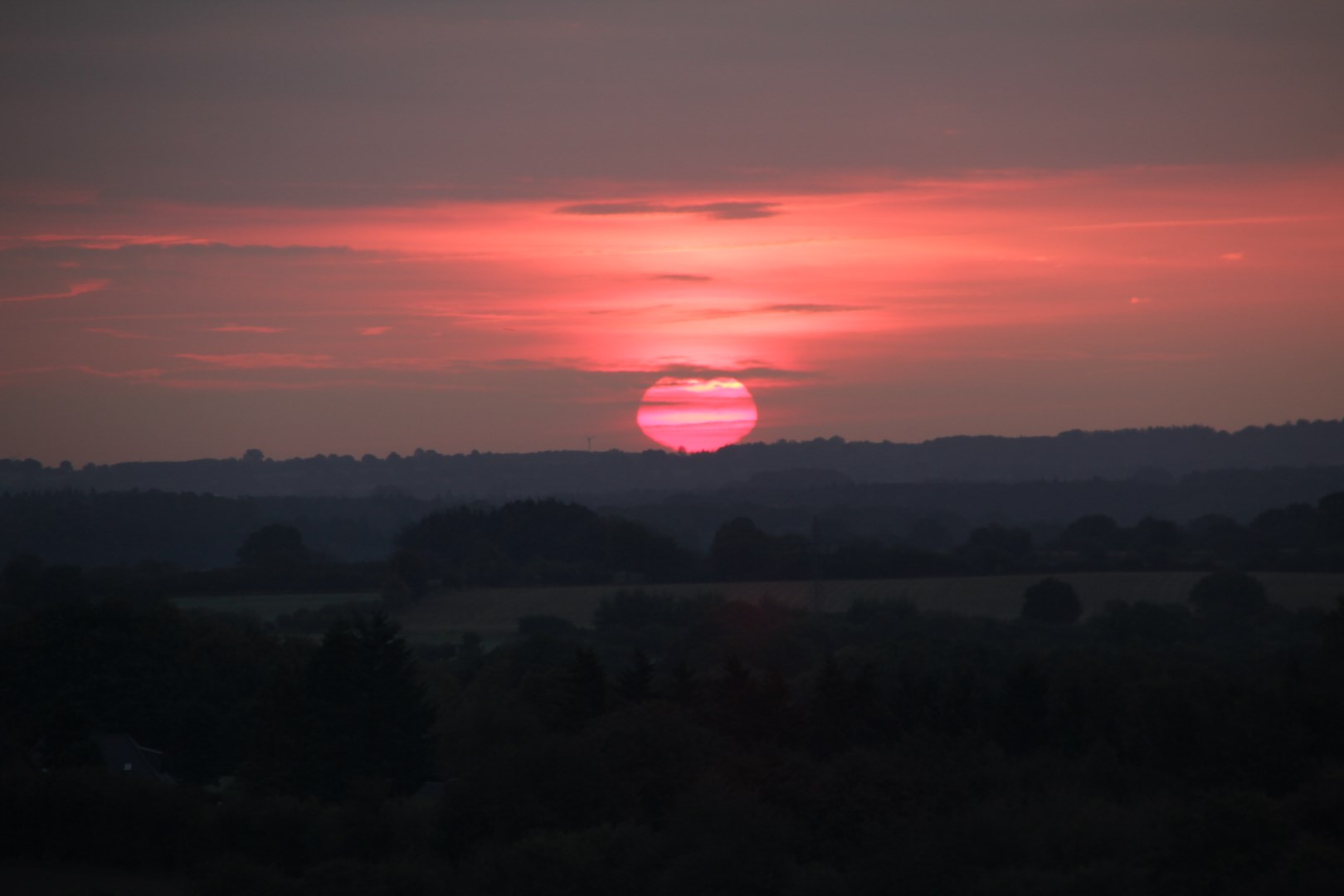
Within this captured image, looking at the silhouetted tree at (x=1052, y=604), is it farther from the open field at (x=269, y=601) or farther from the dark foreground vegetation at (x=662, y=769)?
the open field at (x=269, y=601)

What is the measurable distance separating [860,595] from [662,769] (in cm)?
4576

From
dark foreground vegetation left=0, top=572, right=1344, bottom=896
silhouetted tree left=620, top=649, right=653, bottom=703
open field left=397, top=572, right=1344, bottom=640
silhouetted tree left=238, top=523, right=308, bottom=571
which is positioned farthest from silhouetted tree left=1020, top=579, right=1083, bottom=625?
silhouetted tree left=238, top=523, right=308, bottom=571

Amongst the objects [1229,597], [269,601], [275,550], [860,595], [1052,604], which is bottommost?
[269,601]

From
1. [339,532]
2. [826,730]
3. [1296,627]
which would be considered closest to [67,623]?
[826,730]

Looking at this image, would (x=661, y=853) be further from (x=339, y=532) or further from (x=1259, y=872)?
(x=339, y=532)

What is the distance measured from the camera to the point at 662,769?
1294 inches

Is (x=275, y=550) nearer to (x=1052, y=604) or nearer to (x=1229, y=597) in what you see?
(x=1052, y=604)

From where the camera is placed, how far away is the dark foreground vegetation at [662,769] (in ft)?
86.3

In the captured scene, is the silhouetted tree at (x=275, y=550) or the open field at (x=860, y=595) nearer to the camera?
the open field at (x=860, y=595)

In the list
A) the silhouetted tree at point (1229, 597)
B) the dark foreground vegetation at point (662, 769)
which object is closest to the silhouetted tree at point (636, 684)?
the dark foreground vegetation at point (662, 769)

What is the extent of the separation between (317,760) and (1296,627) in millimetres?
44446

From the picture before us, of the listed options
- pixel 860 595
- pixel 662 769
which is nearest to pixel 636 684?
pixel 662 769

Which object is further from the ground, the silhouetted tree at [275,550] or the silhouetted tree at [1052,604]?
the silhouetted tree at [275,550]

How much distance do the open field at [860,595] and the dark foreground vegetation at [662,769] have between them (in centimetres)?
2081
